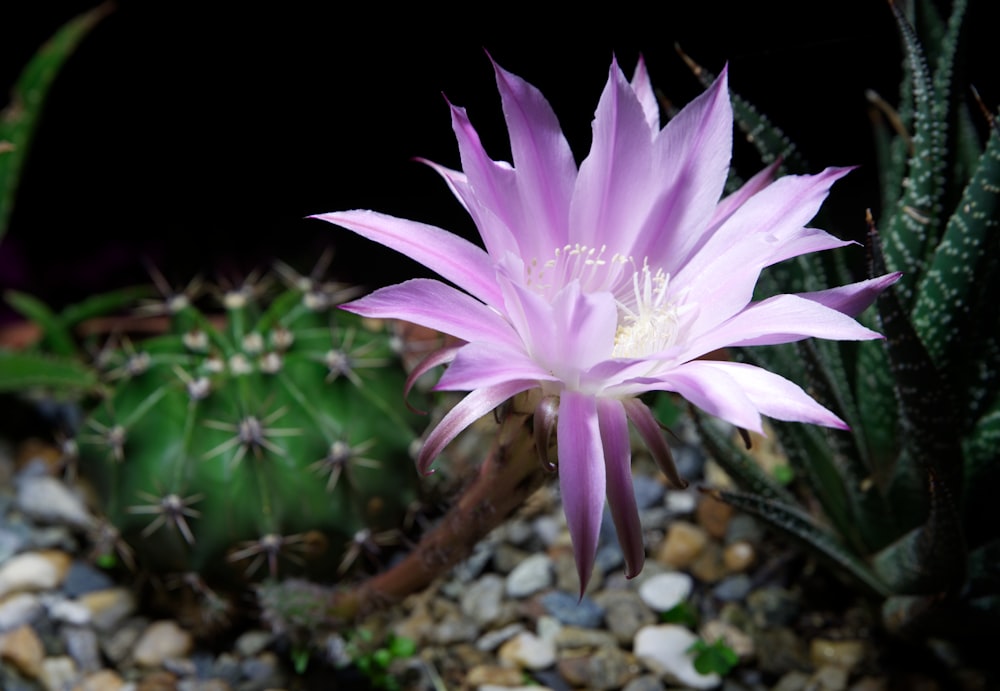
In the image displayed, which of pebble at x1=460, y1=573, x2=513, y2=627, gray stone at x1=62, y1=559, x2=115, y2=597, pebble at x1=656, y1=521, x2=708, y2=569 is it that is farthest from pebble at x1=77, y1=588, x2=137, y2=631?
pebble at x1=656, y1=521, x2=708, y2=569

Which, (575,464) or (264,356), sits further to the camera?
(264,356)

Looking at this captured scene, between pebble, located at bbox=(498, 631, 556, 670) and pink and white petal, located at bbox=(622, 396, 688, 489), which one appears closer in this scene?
pink and white petal, located at bbox=(622, 396, 688, 489)

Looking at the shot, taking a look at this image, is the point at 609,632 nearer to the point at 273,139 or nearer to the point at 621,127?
the point at 621,127

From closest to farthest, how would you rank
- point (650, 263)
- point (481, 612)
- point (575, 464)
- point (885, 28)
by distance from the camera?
point (575, 464) → point (650, 263) → point (885, 28) → point (481, 612)

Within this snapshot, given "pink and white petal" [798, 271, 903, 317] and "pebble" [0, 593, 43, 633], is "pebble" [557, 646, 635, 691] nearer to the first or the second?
"pink and white petal" [798, 271, 903, 317]

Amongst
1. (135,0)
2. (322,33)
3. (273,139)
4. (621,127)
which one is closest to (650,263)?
(621,127)

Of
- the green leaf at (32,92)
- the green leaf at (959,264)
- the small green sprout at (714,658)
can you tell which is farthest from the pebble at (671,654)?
the green leaf at (32,92)
